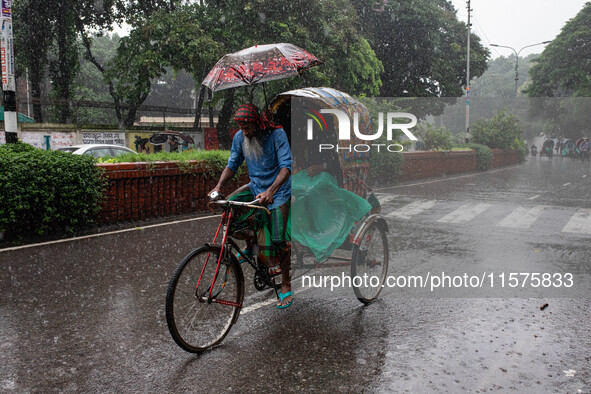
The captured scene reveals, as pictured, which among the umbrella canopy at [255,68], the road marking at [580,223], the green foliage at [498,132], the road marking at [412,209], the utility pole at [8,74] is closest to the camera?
the umbrella canopy at [255,68]

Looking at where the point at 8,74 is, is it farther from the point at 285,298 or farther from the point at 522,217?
the point at 522,217

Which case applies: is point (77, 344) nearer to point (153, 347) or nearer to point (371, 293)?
point (153, 347)

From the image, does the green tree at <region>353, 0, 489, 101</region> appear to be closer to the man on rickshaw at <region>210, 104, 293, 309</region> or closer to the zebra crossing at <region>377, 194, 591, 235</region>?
the zebra crossing at <region>377, 194, 591, 235</region>

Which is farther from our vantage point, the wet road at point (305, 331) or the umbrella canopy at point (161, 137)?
the umbrella canopy at point (161, 137)

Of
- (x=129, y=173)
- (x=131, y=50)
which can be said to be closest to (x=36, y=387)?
(x=129, y=173)

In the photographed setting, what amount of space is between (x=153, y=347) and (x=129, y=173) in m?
6.23

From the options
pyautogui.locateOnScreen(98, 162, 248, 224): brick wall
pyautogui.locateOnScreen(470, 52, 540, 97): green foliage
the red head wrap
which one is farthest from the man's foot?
pyautogui.locateOnScreen(470, 52, 540, 97): green foliage

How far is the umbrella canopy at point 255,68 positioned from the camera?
5.55 metres

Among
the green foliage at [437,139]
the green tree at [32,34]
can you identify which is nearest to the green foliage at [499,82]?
the green foliage at [437,139]

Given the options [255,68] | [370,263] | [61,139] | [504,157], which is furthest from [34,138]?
[504,157]

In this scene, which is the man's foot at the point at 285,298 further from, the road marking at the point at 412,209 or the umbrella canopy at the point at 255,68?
the road marking at the point at 412,209

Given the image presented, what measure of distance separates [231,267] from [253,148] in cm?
104

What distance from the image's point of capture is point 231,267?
4281 mm

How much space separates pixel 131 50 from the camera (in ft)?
64.2
